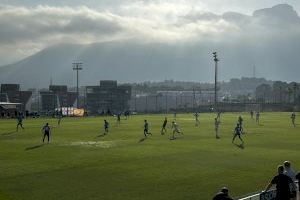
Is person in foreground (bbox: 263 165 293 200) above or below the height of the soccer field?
above

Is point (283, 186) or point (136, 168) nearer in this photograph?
point (283, 186)

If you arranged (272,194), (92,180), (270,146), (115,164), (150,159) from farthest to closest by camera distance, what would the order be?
(270,146) < (150,159) < (115,164) < (92,180) < (272,194)

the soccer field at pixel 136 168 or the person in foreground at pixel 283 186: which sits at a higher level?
the person in foreground at pixel 283 186

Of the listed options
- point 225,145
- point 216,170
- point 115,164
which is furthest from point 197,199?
point 225,145

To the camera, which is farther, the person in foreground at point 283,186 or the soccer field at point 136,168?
the soccer field at point 136,168

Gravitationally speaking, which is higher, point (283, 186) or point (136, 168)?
point (283, 186)

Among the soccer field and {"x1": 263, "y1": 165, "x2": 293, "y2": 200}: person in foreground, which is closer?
{"x1": 263, "y1": 165, "x2": 293, "y2": 200}: person in foreground

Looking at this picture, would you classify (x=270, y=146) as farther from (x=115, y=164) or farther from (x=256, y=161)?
(x=115, y=164)

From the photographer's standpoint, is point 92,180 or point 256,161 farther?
point 256,161

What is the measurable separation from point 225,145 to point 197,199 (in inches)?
778

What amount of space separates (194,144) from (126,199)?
20762 mm

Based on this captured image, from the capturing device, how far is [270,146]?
37094 millimetres

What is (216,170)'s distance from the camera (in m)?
25.1

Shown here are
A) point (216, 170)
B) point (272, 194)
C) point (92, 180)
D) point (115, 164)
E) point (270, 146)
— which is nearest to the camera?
point (272, 194)
